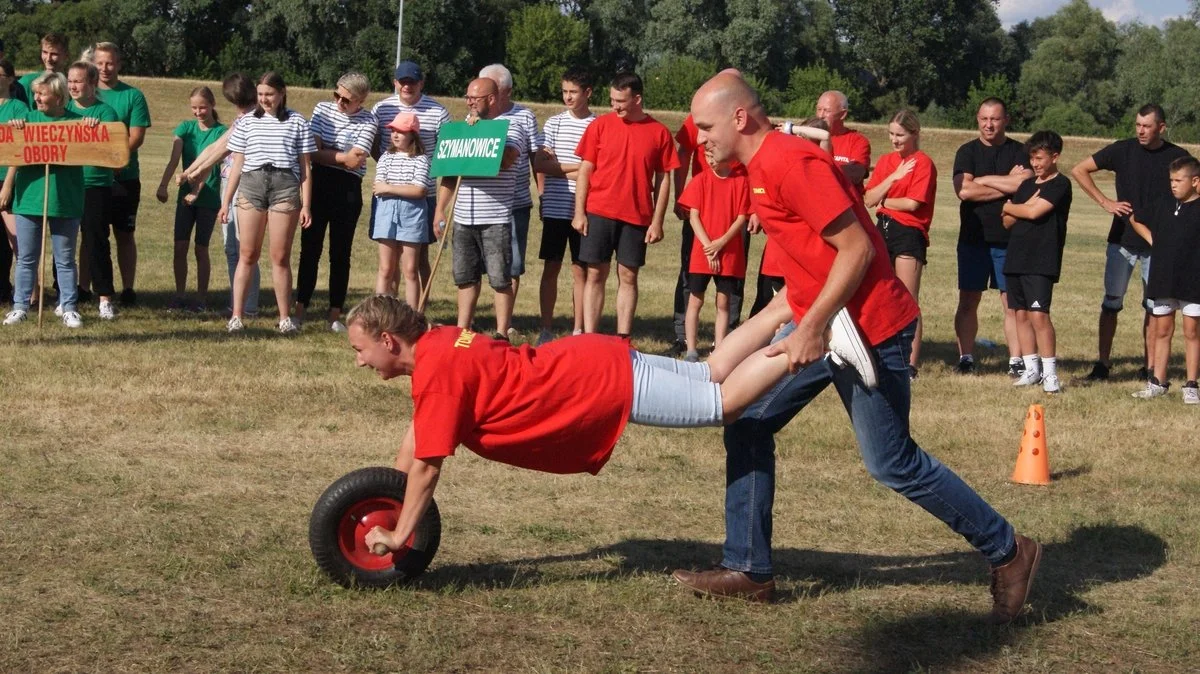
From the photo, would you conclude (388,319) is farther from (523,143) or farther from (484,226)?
(523,143)

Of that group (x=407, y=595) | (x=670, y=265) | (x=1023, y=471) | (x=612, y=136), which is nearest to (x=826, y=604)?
(x=407, y=595)

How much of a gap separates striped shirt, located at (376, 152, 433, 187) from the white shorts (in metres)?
5.61

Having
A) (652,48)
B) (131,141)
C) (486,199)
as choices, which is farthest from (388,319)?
(652,48)

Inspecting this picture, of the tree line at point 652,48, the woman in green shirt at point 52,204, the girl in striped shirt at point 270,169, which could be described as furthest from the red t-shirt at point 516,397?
the tree line at point 652,48

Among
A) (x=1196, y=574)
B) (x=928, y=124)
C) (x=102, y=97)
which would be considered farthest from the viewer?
(x=928, y=124)

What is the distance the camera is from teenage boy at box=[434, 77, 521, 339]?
1105 cm

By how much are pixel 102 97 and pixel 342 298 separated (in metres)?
2.61

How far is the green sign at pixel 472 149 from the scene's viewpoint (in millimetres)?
10688

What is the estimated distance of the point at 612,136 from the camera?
11141mm

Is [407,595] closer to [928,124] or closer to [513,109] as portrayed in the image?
[513,109]

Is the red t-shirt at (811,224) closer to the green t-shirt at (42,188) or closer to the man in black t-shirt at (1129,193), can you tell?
the man in black t-shirt at (1129,193)

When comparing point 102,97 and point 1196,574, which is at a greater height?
point 102,97

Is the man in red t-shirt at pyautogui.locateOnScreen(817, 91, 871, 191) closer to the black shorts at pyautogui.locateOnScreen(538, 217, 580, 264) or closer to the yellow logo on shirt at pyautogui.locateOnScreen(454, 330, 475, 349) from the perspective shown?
the black shorts at pyautogui.locateOnScreen(538, 217, 580, 264)

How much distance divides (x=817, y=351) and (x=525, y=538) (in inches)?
83.4
